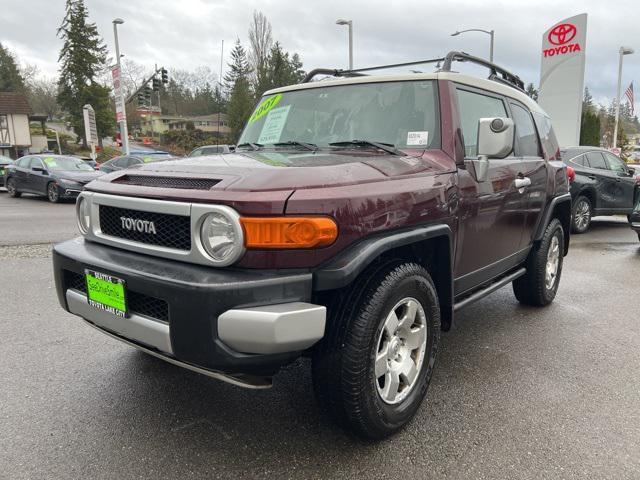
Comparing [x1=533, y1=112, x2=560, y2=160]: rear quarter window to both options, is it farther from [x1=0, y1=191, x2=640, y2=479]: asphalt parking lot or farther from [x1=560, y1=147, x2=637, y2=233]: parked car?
[x1=560, y1=147, x2=637, y2=233]: parked car

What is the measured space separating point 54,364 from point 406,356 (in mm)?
2408

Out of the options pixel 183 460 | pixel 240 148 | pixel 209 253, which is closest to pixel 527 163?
pixel 240 148

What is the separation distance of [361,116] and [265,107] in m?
1.04

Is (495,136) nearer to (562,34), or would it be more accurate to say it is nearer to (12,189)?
(12,189)

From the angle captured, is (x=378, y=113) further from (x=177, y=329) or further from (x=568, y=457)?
(x=568, y=457)

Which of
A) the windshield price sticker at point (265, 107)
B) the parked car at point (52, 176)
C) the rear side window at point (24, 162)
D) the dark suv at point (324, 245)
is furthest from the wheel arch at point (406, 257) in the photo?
the rear side window at point (24, 162)

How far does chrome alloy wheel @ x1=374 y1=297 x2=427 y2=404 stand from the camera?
8.29 ft

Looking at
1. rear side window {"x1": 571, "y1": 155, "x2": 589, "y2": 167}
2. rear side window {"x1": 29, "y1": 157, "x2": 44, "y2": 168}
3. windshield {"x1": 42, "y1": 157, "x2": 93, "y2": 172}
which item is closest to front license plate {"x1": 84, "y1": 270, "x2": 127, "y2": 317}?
rear side window {"x1": 571, "y1": 155, "x2": 589, "y2": 167}

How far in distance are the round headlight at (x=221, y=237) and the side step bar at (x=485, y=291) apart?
5.25 ft

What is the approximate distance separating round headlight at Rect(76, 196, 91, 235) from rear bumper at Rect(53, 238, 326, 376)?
2.15 feet

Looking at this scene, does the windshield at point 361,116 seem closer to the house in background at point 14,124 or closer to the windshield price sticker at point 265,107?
the windshield price sticker at point 265,107

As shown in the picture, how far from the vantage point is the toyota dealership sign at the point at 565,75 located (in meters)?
17.8

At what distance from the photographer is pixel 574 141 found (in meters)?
17.7

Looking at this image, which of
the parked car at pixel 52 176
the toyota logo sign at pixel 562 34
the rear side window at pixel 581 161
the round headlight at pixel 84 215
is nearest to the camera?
the round headlight at pixel 84 215
